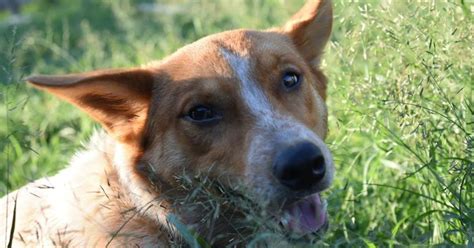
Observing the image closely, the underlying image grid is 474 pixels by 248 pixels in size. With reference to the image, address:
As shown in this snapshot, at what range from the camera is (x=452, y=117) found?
4.04 m

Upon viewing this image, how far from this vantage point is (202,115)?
3.79 m

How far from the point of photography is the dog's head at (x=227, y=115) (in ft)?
11.2

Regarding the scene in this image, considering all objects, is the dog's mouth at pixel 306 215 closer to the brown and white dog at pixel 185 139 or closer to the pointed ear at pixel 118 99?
the brown and white dog at pixel 185 139

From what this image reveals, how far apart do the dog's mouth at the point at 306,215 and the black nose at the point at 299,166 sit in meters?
0.15

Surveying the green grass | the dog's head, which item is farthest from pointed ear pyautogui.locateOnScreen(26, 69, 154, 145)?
the green grass

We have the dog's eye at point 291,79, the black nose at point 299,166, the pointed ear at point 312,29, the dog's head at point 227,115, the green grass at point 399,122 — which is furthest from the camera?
the pointed ear at point 312,29

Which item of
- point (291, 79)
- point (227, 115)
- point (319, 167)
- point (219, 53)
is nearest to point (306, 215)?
point (319, 167)

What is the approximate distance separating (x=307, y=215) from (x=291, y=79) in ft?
2.29

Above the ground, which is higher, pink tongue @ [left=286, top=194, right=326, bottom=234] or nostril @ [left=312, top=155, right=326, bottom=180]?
nostril @ [left=312, top=155, right=326, bottom=180]

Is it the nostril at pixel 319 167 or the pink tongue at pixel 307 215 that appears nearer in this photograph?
the nostril at pixel 319 167

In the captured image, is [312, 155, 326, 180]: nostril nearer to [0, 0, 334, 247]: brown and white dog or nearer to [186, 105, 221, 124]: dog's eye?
[0, 0, 334, 247]: brown and white dog

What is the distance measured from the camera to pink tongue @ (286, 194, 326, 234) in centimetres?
348

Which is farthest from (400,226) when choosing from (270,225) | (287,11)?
(287,11)

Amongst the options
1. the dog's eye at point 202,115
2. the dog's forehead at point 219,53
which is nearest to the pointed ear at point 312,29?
the dog's forehead at point 219,53
